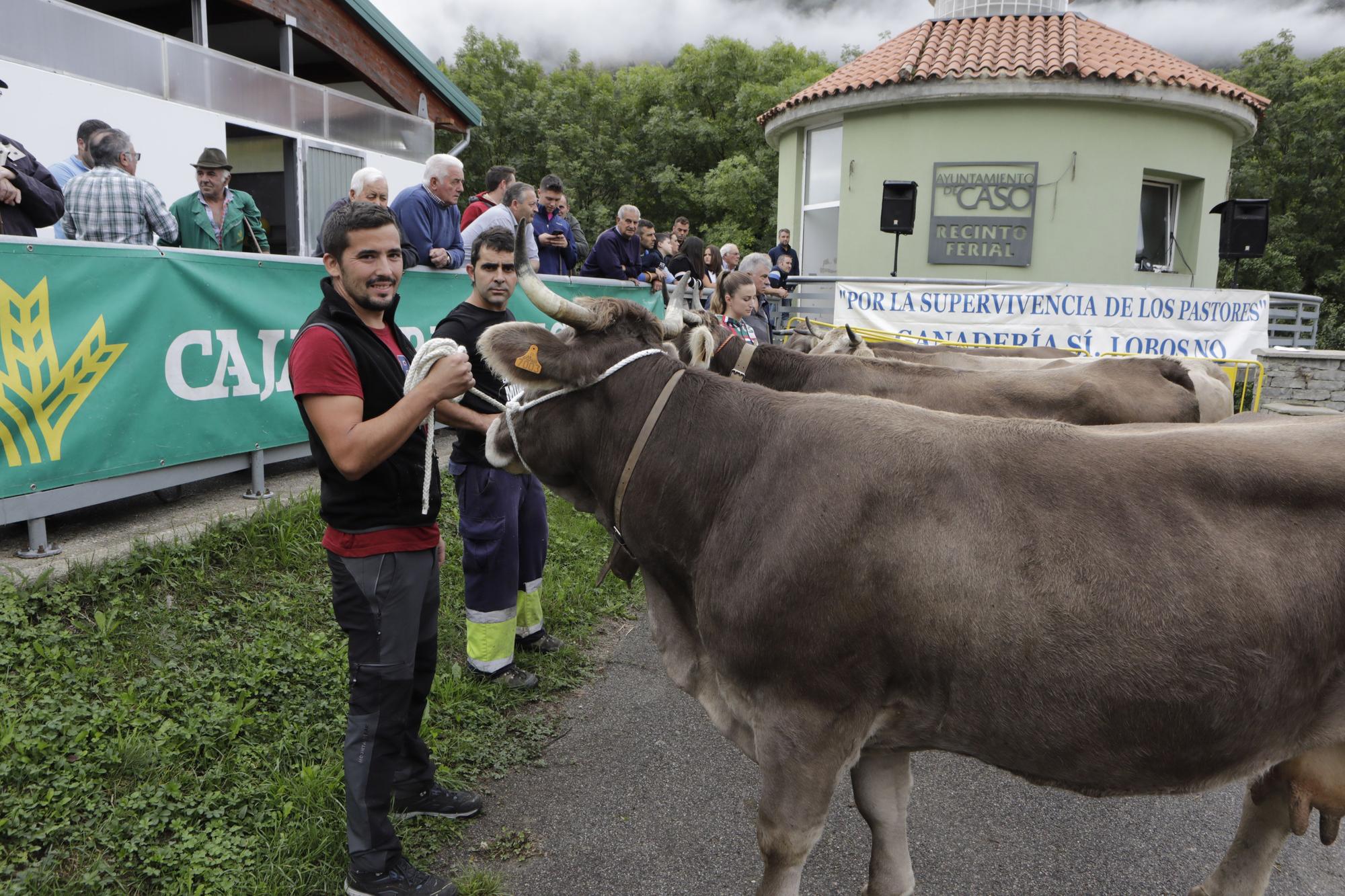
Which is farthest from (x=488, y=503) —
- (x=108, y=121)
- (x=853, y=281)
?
(x=108, y=121)

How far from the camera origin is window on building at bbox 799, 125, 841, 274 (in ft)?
59.7

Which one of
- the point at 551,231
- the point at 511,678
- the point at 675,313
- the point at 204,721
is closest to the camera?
the point at 675,313

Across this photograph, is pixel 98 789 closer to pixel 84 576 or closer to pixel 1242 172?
pixel 84 576

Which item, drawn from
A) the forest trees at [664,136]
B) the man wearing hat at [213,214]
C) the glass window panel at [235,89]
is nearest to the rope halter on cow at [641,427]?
the man wearing hat at [213,214]

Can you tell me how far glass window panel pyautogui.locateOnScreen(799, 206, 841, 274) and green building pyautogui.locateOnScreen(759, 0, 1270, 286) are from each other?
2.89 ft

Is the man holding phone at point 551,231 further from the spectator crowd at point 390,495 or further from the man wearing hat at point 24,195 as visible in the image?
the man wearing hat at point 24,195

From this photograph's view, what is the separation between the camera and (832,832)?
3.44 metres

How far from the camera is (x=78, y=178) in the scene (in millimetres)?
5711

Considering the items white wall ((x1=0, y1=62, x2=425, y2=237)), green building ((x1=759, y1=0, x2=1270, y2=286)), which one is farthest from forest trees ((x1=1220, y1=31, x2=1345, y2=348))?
white wall ((x1=0, y1=62, x2=425, y2=237))

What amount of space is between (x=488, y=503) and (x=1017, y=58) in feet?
52.1

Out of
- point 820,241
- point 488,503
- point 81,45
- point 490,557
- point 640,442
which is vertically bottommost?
point 490,557

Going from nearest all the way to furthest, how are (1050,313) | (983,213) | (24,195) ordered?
(24,195) → (1050,313) → (983,213)

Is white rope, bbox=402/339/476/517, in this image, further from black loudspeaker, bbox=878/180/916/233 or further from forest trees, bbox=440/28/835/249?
forest trees, bbox=440/28/835/249

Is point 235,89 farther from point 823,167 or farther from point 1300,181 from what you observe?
point 1300,181
